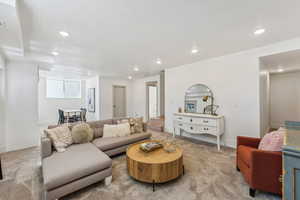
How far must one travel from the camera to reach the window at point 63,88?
24.9ft

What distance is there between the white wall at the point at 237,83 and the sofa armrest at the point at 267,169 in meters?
1.82

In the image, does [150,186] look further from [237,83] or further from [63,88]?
[63,88]

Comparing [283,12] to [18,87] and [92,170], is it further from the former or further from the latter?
[18,87]

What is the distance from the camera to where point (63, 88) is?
26.2 feet

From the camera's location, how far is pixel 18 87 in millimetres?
3561

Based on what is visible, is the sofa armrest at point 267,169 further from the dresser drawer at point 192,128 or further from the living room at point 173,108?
the dresser drawer at point 192,128

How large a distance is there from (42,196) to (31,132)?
270 centimetres

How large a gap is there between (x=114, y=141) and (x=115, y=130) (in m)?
0.38

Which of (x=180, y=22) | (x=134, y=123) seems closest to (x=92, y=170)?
(x=134, y=123)

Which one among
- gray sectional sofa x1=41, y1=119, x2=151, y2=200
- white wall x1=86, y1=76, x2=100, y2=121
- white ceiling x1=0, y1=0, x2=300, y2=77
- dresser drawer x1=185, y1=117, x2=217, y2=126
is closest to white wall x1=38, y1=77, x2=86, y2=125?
white wall x1=86, y1=76, x2=100, y2=121

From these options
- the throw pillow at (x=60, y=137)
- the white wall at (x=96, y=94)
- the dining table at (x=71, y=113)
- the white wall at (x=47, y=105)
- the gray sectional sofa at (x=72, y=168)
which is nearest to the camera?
the gray sectional sofa at (x=72, y=168)

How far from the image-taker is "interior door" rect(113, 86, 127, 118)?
754 cm

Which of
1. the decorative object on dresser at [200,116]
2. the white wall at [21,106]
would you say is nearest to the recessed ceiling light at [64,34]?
the white wall at [21,106]

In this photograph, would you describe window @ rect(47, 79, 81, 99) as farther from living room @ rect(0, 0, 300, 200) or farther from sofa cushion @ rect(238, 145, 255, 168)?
sofa cushion @ rect(238, 145, 255, 168)
